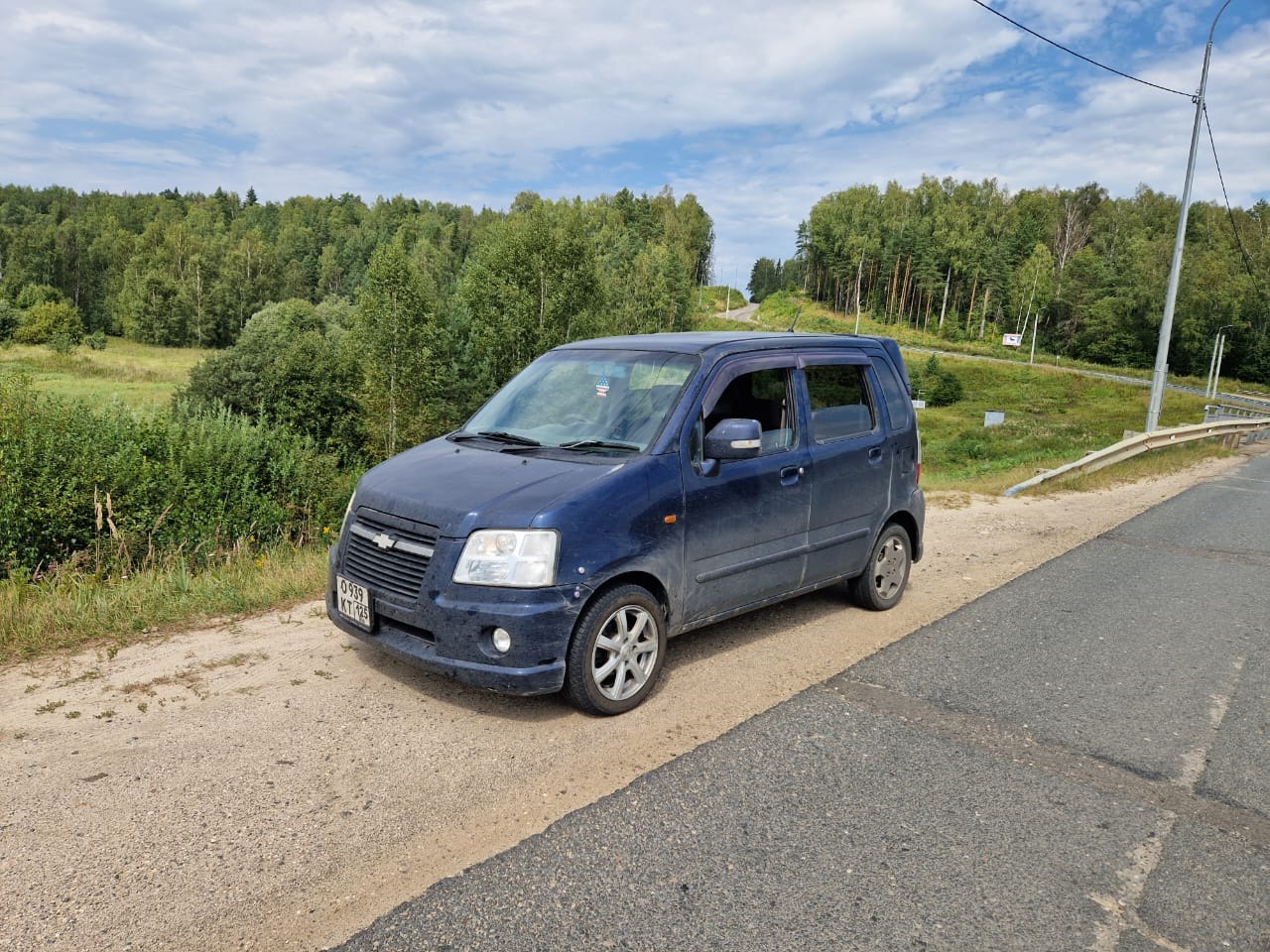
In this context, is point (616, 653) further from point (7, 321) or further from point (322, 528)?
point (7, 321)

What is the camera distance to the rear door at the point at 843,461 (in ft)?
18.7

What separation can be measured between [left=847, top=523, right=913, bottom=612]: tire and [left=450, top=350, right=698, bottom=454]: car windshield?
2.35 meters

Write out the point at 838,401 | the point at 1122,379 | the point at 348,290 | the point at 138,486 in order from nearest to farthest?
the point at 838,401 → the point at 138,486 → the point at 1122,379 → the point at 348,290

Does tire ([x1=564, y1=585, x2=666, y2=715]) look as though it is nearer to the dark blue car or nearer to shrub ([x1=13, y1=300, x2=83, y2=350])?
the dark blue car

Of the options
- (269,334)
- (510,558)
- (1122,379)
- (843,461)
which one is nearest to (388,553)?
(510,558)

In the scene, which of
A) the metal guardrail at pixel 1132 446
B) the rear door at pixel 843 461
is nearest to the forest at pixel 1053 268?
the metal guardrail at pixel 1132 446

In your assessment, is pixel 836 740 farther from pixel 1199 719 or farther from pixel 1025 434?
pixel 1025 434

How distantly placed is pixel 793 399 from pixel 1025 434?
37.6 m

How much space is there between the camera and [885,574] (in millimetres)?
6578

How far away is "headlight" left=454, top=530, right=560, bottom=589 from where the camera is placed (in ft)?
Answer: 13.4

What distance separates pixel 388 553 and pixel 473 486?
594 mm

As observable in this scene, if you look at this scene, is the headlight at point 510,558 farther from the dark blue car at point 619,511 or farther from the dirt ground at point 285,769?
the dirt ground at point 285,769

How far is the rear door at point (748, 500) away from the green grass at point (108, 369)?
45.8 metres

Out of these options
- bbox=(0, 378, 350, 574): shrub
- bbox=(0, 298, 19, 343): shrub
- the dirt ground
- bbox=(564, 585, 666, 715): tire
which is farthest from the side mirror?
bbox=(0, 298, 19, 343): shrub
